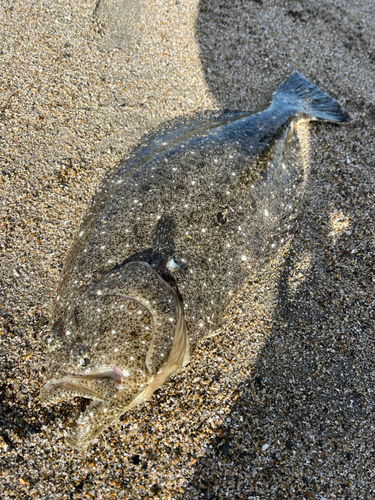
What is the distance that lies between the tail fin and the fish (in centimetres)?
45

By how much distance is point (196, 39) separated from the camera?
4.29 metres

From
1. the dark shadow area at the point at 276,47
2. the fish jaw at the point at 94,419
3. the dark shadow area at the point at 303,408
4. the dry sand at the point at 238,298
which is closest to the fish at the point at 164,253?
the fish jaw at the point at 94,419

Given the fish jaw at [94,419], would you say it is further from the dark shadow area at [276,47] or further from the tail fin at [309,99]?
the tail fin at [309,99]

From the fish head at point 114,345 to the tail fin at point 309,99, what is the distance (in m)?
2.91

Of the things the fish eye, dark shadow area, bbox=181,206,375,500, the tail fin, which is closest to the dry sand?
dark shadow area, bbox=181,206,375,500

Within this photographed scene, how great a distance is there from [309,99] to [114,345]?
3.74m

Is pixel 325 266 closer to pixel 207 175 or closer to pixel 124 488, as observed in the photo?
pixel 207 175

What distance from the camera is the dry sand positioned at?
236 centimetres

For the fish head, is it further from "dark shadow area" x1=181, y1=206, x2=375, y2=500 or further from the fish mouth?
"dark shadow area" x1=181, y1=206, x2=375, y2=500

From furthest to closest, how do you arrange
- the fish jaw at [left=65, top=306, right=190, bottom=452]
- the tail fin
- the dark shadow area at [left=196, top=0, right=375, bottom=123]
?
the dark shadow area at [left=196, top=0, right=375, bottom=123] < the tail fin < the fish jaw at [left=65, top=306, right=190, bottom=452]

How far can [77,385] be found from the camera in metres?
2.11

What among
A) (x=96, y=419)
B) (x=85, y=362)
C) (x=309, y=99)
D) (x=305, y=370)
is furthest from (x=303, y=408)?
(x=309, y=99)

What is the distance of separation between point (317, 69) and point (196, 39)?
1717 mm

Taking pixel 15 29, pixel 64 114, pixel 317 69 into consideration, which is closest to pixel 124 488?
pixel 64 114
